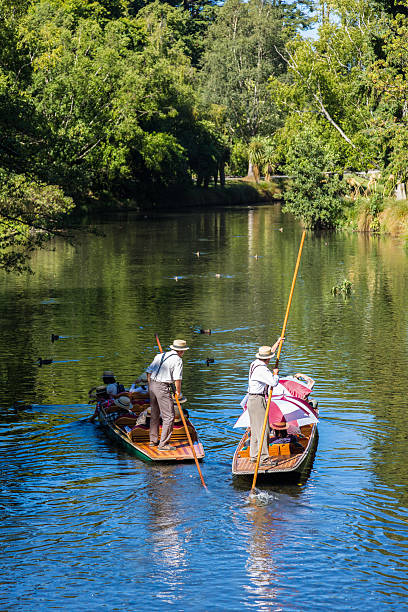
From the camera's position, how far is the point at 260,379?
1623 cm

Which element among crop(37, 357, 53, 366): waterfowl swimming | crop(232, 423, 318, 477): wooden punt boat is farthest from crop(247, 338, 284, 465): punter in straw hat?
crop(37, 357, 53, 366): waterfowl swimming

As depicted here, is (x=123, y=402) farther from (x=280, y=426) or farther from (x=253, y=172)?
(x=253, y=172)

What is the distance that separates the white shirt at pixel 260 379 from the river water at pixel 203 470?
182 centimetres

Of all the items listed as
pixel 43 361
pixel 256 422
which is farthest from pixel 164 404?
pixel 43 361

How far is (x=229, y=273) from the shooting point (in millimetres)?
46281

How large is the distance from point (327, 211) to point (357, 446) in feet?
161

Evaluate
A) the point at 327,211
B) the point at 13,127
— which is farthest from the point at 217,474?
the point at 327,211

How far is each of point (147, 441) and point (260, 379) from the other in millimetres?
3147

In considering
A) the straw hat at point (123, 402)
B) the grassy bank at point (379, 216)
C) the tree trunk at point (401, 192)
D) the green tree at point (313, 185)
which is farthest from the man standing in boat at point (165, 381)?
the tree trunk at point (401, 192)

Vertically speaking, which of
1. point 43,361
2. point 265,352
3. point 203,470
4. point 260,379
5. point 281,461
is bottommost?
point 203,470

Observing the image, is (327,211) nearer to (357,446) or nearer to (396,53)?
(396,53)

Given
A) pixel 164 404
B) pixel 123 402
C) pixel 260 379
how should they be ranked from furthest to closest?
pixel 123 402 < pixel 164 404 < pixel 260 379

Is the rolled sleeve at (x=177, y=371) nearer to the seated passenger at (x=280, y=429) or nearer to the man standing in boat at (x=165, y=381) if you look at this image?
the man standing in boat at (x=165, y=381)

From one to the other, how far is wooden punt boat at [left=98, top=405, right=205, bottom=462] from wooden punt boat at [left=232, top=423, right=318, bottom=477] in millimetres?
863
